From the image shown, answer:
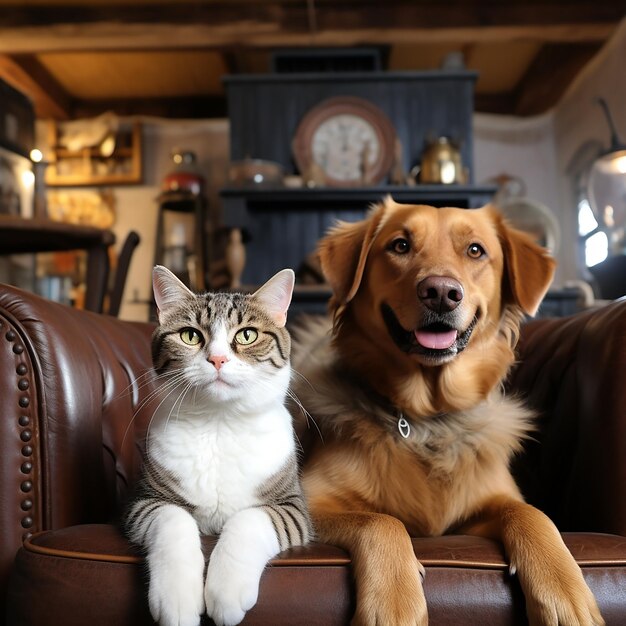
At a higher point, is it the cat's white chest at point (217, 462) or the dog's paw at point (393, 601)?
the cat's white chest at point (217, 462)

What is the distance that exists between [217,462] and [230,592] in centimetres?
25

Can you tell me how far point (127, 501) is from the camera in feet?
3.53

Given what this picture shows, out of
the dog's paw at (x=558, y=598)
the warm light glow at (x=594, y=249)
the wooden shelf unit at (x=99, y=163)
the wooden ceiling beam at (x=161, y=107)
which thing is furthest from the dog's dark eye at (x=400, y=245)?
the wooden ceiling beam at (x=161, y=107)

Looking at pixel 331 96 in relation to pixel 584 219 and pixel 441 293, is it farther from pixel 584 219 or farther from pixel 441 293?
pixel 441 293

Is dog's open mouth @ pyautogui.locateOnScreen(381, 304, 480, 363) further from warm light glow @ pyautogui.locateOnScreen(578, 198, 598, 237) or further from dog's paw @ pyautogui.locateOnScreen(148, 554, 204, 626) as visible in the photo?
warm light glow @ pyautogui.locateOnScreen(578, 198, 598, 237)

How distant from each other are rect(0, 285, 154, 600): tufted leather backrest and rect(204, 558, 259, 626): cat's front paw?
369 millimetres

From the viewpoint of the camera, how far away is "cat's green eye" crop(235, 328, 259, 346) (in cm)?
110

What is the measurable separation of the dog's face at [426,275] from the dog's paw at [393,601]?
0.53 meters

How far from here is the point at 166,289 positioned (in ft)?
3.70

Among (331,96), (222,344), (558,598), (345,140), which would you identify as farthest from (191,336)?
(331,96)

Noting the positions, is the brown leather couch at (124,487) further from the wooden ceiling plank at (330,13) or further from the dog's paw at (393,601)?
the wooden ceiling plank at (330,13)

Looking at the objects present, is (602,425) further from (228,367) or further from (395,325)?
(228,367)

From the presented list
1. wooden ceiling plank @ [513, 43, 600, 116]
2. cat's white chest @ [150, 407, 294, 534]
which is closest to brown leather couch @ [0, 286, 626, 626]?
cat's white chest @ [150, 407, 294, 534]

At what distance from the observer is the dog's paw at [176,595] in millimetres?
812
